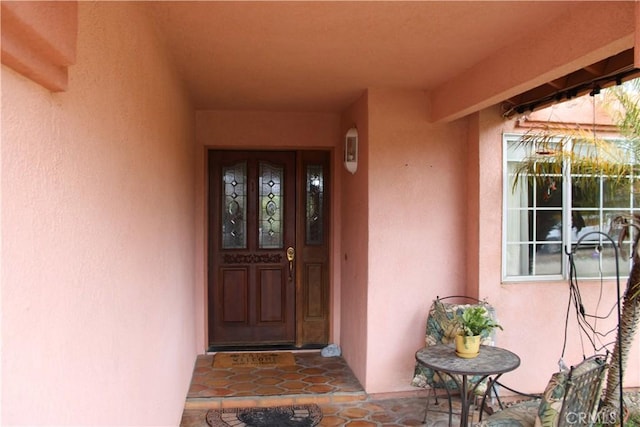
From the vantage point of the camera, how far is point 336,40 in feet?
9.04

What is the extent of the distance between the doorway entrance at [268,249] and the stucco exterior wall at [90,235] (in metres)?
2.18

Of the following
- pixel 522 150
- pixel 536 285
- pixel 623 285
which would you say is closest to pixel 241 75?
pixel 522 150

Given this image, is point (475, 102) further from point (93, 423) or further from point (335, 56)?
point (93, 423)

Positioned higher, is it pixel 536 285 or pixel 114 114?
pixel 114 114

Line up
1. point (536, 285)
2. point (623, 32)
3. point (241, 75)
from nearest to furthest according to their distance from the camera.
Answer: point (623, 32) < point (241, 75) < point (536, 285)

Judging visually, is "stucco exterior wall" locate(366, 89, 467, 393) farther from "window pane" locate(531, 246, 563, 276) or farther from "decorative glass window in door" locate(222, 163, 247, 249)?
"decorative glass window in door" locate(222, 163, 247, 249)

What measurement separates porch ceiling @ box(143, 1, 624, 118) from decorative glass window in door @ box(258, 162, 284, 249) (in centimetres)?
121

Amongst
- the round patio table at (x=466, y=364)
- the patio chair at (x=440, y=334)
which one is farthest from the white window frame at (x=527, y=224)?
the round patio table at (x=466, y=364)

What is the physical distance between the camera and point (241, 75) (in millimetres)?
3504

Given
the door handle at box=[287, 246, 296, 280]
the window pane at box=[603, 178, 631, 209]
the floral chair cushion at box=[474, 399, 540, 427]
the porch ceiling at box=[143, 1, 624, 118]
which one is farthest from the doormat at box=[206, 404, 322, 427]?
the window pane at box=[603, 178, 631, 209]

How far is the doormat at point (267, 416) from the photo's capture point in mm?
3424

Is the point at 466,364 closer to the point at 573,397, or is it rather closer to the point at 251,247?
the point at 573,397

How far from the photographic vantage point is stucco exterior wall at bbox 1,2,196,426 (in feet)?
3.30

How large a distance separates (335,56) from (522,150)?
192 cm
